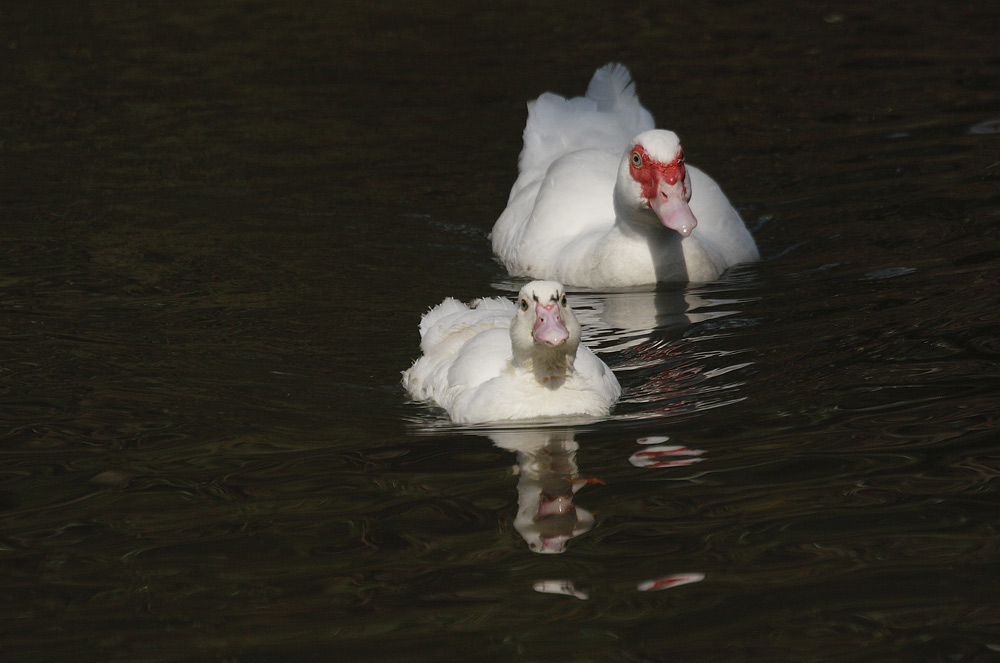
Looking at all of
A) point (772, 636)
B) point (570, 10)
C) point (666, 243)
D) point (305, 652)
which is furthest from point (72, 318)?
point (570, 10)

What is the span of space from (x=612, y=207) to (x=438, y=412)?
360 centimetres

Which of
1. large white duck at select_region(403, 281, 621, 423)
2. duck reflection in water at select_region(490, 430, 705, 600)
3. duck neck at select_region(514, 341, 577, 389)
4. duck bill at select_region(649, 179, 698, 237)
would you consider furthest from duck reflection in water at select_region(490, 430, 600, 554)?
duck bill at select_region(649, 179, 698, 237)

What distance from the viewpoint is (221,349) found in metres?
8.23

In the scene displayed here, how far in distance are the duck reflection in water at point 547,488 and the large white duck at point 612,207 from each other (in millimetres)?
2751

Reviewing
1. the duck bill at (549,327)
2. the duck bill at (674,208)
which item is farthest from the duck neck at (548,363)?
the duck bill at (674,208)

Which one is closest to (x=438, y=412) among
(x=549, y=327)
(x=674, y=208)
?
(x=549, y=327)

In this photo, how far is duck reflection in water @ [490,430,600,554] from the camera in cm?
558

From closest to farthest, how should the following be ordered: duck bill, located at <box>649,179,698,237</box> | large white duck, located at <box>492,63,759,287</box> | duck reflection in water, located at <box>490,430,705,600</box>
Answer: duck reflection in water, located at <box>490,430,705,600</box>, duck bill, located at <box>649,179,698,237</box>, large white duck, located at <box>492,63,759,287</box>

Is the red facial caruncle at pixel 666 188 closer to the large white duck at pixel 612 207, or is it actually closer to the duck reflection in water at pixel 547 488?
the large white duck at pixel 612 207

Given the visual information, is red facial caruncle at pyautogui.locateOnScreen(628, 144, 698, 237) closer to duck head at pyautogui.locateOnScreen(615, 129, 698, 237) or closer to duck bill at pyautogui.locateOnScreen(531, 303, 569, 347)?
duck head at pyautogui.locateOnScreen(615, 129, 698, 237)

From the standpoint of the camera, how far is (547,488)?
6074mm

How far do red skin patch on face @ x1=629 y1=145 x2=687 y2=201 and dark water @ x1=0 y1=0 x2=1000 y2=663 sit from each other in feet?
2.40

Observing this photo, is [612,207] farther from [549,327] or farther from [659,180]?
[549,327]

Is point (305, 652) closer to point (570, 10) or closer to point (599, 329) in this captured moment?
point (599, 329)
